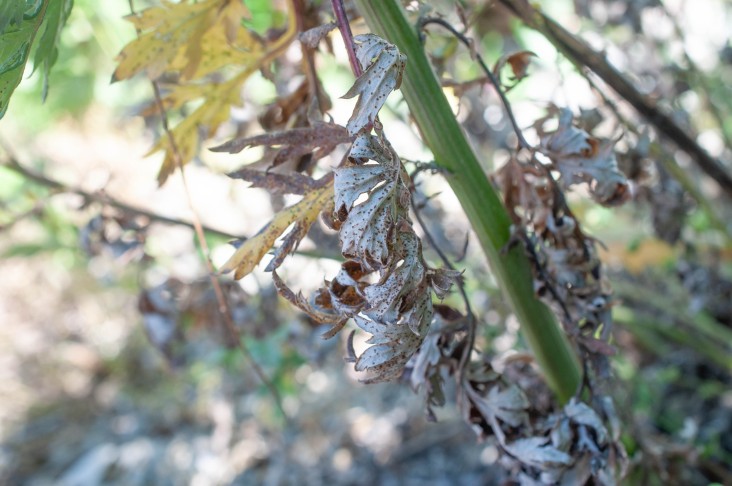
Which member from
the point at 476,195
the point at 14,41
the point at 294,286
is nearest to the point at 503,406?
the point at 476,195

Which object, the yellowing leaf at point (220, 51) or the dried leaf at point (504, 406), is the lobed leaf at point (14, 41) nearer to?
the yellowing leaf at point (220, 51)

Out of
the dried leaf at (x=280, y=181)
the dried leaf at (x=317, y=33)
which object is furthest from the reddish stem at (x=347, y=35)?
the dried leaf at (x=280, y=181)

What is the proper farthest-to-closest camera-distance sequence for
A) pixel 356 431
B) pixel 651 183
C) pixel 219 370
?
pixel 219 370, pixel 356 431, pixel 651 183

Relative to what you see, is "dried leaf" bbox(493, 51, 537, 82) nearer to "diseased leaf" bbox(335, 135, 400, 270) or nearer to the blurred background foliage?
the blurred background foliage

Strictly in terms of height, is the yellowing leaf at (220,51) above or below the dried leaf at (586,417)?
above

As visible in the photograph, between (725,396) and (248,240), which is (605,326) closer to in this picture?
(248,240)

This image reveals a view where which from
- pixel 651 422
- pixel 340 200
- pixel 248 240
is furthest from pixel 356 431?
pixel 340 200
